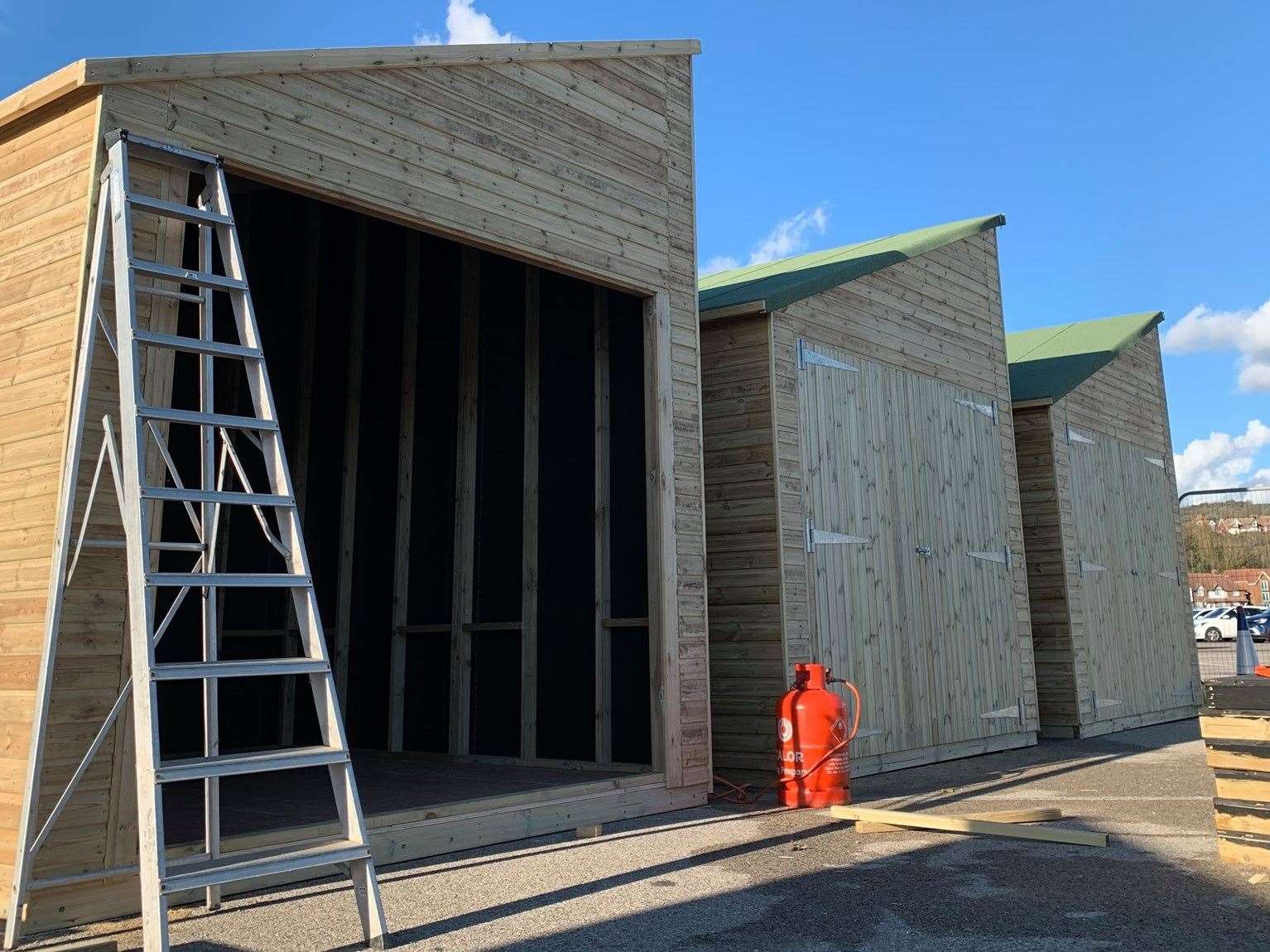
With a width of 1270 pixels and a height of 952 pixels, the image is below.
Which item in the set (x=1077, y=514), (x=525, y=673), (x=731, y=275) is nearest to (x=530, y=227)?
Result: (x=525, y=673)

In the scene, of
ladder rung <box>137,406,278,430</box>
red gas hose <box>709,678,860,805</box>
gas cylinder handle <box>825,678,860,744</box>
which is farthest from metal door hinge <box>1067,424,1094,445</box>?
ladder rung <box>137,406,278,430</box>

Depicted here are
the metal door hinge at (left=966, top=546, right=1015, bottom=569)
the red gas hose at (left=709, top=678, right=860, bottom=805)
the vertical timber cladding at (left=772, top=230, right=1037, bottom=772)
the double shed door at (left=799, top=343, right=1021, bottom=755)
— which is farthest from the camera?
the metal door hinge at (left=966, top=546, right=1015, bottom=569)

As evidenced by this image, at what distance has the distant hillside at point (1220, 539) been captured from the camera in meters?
14.8

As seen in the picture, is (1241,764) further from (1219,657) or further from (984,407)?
(1219,657)

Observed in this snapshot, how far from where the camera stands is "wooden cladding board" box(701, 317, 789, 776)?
6.82 meters

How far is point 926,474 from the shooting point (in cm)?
854

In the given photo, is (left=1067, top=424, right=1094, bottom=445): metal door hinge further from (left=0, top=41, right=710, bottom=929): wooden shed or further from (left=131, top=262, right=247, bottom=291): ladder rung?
(left=131, top=262, right=247, bottom=291): ladder rung

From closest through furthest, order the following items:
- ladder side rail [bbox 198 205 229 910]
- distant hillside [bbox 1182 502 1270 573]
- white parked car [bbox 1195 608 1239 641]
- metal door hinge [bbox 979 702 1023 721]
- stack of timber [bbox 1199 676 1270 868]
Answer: ladder side rail [bbox 198 205 229 910]
stack of timber [bbox 1199 676 1270 868]
metal door hinge [bbox 979 702 1023 721]
distant hillside [bbox 1182 502 1270 573]
white parked car [bbox 1195 608 1239 641]

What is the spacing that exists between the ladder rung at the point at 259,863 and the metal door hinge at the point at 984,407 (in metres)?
7.12

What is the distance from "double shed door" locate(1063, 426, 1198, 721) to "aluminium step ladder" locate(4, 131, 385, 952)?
8.70 meters

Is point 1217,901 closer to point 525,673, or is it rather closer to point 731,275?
point 525,673

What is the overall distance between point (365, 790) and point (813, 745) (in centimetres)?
257

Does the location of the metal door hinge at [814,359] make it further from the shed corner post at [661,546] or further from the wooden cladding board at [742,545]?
the shed corner post at [661,546]

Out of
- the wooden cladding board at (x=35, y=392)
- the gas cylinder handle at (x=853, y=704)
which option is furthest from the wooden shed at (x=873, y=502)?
the wooden cladding board at (x=35, y=392)
